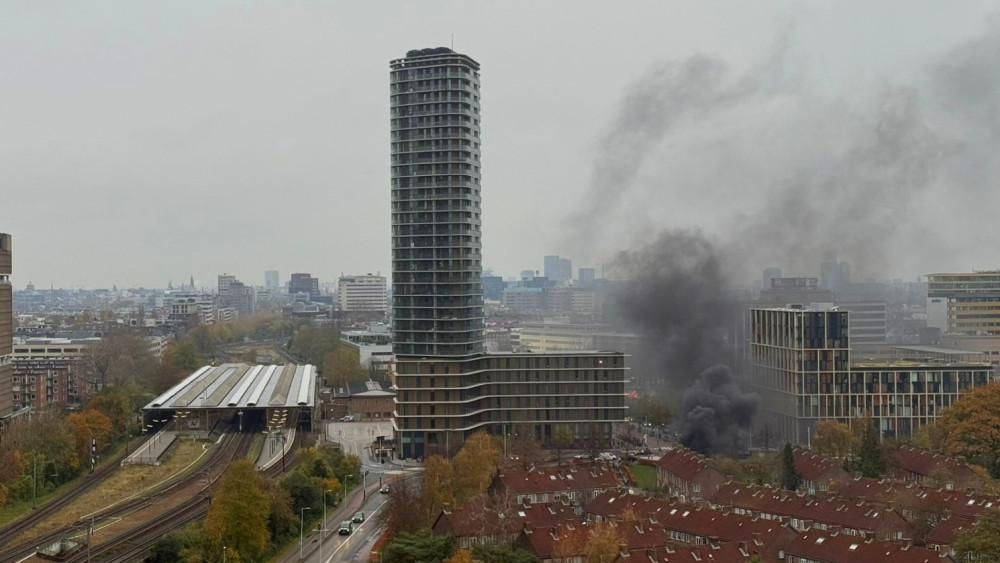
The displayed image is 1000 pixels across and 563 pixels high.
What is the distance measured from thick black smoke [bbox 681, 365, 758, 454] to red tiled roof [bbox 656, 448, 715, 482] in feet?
26.0

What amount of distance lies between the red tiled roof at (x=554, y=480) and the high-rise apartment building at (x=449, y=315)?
13.8 meters

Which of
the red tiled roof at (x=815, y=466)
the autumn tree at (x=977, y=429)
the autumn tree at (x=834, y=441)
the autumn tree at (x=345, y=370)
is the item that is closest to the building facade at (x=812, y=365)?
the autumn tree at (x=834, y=441)

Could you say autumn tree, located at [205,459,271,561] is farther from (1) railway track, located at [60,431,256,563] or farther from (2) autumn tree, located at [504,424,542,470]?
(2) autumn tree, located at [504,424,542,470]

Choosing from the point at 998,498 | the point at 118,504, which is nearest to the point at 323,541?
the point at 118,504

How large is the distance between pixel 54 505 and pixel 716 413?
121ft

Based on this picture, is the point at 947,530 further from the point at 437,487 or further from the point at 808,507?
the point at 437,487

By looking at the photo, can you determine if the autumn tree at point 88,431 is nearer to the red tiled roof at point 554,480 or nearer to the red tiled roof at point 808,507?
the red tiled roof at point 554,480

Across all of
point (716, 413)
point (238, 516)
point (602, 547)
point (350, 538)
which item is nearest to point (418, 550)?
point (602, 547)

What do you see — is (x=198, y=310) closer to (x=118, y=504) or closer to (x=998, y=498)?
(x=118, y=504)

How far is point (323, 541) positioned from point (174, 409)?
1320 inches

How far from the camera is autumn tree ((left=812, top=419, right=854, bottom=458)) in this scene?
2303 inches

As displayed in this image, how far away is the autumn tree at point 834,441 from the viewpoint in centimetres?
5850

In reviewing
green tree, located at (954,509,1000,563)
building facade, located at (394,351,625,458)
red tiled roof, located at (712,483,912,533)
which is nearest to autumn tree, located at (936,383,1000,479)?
red tiled roof, located at (712,483,912,533)

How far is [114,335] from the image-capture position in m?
112
